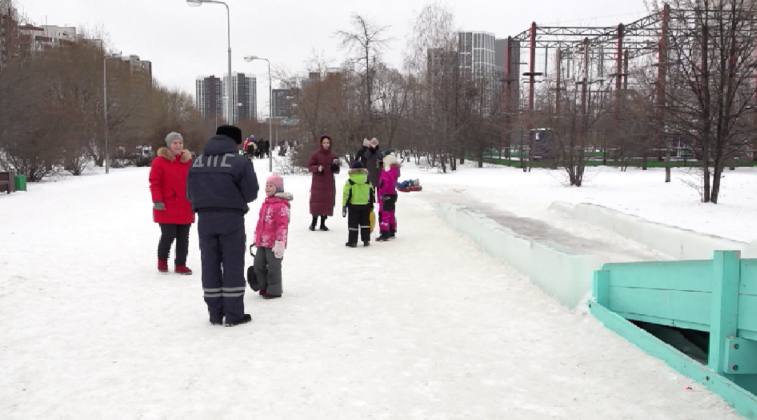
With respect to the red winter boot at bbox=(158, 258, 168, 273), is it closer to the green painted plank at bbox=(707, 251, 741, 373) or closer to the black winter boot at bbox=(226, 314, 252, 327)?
the black winter boot at bbox=(226, 314, 252, 327)

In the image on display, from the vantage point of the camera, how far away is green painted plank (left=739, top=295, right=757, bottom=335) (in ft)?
13.1

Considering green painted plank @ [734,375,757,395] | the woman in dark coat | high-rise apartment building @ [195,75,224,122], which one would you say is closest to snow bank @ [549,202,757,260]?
green painted plank @ [734,375,757,395]

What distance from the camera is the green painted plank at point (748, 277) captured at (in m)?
3.98

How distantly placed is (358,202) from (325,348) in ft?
17.1

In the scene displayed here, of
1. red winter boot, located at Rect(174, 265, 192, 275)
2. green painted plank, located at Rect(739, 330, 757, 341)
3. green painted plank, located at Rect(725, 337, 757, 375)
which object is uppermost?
green painted plank, located at Rect(739, 330, 757, 341)

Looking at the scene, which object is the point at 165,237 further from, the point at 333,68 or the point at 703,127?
the point at 333,68

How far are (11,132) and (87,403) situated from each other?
75.9ft

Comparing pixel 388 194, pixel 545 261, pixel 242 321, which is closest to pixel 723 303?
pixel 545 261

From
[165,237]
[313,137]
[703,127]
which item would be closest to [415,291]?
[165,237]

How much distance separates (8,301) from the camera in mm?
6680

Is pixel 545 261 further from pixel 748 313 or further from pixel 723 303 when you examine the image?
pixel 748 313

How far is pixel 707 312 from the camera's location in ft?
14.7

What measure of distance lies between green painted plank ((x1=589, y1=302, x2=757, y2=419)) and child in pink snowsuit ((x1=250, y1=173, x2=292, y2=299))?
308 centimetres

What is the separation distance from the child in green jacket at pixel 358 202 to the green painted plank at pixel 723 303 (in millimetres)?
6525
